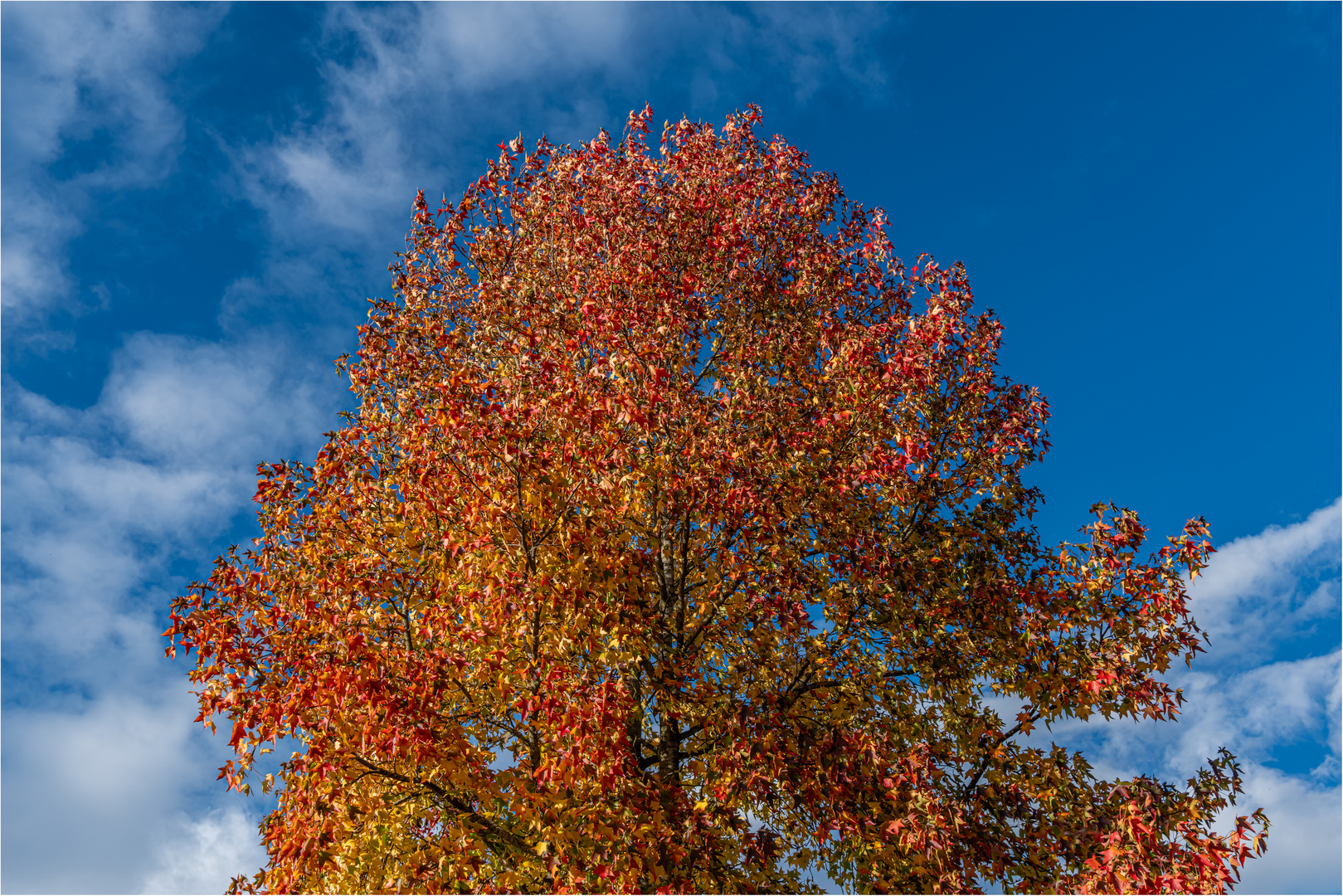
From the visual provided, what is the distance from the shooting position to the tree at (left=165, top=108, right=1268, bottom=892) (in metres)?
8.19

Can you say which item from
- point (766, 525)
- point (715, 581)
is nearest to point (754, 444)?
point (766, 525)

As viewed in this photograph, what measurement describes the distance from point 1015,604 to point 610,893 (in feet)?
18.6

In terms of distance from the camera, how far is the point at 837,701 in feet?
33.3

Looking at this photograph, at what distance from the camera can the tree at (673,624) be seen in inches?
322

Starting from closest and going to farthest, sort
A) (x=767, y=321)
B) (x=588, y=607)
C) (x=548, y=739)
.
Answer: (x=548, y=739)
(x=588, y=607)
(x=767, y=321)

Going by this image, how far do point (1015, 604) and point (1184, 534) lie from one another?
2007 millimetres

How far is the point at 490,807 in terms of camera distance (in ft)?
30.4

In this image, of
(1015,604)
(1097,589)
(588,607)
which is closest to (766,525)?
(588,607)

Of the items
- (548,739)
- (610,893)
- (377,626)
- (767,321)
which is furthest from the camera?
(767,321)

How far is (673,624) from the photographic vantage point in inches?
427

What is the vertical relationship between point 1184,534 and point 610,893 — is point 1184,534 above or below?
above

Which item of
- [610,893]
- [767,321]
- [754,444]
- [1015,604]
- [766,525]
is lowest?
[610,893]

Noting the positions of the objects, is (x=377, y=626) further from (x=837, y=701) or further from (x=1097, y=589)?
(x=1097, y=589)

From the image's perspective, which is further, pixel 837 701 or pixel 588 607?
pixel 837 701
